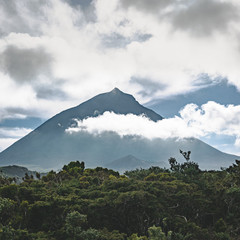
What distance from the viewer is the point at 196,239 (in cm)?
1933

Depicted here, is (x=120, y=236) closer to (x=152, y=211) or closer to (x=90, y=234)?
(x=90, y=234)

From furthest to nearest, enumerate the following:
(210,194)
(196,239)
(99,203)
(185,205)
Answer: (210,194), (185,205), (99,203), (196,239)

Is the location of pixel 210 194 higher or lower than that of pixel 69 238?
higher

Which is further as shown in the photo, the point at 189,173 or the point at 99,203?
the point at 189,173

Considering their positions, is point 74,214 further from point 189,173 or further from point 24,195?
point 189,173

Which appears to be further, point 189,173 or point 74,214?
point 189,173

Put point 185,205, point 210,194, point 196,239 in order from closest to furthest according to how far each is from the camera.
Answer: point 196,239 < point 185,205 < point 210,194

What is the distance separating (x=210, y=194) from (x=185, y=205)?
4.47 metres

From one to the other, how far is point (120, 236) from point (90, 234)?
224cm

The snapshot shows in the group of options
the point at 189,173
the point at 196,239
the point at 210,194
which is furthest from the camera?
the point at 189,173

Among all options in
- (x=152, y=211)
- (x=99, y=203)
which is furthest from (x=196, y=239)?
(x=99, y=203)

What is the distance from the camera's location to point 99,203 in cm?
2122

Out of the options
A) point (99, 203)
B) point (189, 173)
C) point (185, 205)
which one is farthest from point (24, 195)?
point (189, 173)

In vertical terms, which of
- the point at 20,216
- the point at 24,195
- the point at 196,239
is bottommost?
the point at 196,239
